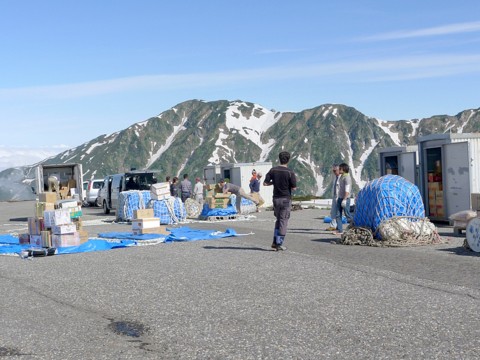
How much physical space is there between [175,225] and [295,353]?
19976 millimetres

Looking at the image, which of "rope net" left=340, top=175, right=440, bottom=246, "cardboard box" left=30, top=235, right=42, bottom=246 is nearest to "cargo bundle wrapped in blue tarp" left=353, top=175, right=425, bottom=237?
"rope net" left=340, top=175, right=440, bottom=246

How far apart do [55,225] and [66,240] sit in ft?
1.71

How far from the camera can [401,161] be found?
2817cm

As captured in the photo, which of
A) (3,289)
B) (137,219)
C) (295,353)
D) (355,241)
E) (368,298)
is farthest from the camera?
(137,219)

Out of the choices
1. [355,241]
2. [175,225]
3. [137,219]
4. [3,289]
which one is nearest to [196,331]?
[3,289]

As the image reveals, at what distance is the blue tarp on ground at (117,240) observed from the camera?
719 inches

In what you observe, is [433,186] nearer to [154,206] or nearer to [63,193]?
[154,206]

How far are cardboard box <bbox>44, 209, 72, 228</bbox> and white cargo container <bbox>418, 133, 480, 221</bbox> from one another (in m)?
11.7

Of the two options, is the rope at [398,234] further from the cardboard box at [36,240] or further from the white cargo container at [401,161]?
the white cargo container at [401,161]

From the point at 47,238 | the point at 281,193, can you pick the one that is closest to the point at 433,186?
the point at 281,193

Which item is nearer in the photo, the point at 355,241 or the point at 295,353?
the point at 295,353

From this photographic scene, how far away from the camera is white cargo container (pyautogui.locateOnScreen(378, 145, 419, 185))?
2703 centimetres

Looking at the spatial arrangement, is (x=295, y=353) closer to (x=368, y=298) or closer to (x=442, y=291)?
(x=368, y=298)

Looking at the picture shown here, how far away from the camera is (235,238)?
64.5 ft
